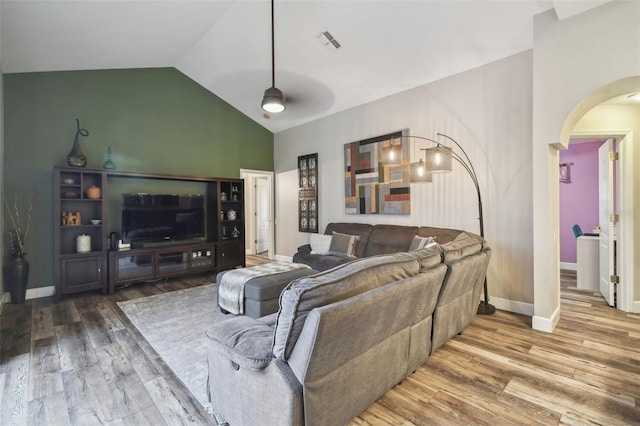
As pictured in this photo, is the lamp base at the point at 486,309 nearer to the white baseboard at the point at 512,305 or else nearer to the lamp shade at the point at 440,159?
the white baseboard at the point at 512,305

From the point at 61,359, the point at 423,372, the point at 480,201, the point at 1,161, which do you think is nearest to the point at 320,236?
the point at 480,201

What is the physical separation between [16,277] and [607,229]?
7407mm

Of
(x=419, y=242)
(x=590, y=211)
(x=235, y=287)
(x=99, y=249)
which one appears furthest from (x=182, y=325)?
(x=590, y=211)

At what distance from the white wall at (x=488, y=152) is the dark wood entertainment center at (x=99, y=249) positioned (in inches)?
119

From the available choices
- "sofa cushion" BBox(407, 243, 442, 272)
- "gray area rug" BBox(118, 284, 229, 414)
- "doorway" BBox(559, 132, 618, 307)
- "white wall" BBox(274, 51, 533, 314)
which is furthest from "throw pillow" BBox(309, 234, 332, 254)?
"doorway" BBox(559, 132, 618, 307)

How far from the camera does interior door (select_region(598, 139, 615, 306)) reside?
3676 millimetres

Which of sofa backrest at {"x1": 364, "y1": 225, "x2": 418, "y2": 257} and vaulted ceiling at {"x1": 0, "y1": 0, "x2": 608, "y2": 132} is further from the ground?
vaulted ceiling at {"x1": 0, "y1": 0, "x2": 608, "y2": 132}

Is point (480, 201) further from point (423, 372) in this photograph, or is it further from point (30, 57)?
point (30, 57)

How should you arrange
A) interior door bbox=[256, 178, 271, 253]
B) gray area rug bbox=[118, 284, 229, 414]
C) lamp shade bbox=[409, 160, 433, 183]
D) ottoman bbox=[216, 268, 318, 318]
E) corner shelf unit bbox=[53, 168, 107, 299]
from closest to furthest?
gray area rug bbox=[118, 284, 229, 414] < ottoman bbox=[216, 268, 318, 318] < lamp shade bbox=[409, 160, 433, 183] < corner shelf unit bbox=[53, 168, 107, 299] < interior door bbox=[256, 178, 271, 253]

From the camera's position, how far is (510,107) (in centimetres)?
354

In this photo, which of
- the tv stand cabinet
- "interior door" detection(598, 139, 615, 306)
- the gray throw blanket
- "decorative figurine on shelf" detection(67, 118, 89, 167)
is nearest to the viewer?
the gray throw blanket

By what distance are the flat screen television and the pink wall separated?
6756 mm

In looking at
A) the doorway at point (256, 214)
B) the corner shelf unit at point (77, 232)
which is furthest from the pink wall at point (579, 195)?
the corner shelf unit at point (77, 232)

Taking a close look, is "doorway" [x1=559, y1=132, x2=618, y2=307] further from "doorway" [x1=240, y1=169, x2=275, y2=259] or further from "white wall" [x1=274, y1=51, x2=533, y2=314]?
"doorway" [x1=240, y1=169, x2=275, y2=259]
